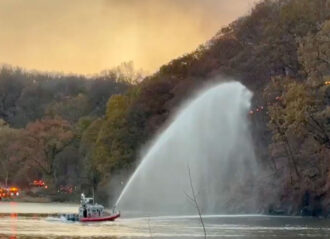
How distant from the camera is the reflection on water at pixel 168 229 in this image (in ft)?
211

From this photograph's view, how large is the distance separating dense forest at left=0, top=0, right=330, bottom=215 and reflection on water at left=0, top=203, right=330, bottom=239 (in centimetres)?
972

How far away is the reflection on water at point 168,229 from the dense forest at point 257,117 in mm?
9716

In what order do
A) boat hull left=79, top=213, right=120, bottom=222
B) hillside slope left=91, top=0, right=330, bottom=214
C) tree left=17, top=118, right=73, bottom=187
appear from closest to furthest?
1. hillside slope left=91, top=0, right=330, bottom=214
2. boat hull left=79, top=213, right=120, bottom=222
3. tree left=17, top=118, right=73, bottom=187

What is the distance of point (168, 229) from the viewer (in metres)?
69.9

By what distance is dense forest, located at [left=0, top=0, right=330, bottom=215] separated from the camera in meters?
85.6

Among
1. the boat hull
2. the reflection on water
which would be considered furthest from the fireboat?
the reflection on water

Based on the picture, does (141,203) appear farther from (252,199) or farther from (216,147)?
(252,199)

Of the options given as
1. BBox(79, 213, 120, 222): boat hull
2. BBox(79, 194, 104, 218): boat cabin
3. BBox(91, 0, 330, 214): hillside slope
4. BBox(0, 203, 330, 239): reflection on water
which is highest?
BBox(91, 0, 330, 214): hillside slope

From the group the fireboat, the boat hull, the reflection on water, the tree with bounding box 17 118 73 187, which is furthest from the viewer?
the tree with bounding box 17 118 73 187

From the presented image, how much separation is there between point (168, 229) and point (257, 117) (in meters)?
37.0

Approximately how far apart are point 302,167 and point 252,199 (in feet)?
25.5

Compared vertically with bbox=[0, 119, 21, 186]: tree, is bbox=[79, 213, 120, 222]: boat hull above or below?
below

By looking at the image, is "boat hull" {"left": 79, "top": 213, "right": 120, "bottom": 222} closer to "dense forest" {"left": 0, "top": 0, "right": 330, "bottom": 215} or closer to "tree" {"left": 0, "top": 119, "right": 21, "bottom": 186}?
"dense forest" {"left": 0, "top": 0, "right": 330, "bottom": 215}

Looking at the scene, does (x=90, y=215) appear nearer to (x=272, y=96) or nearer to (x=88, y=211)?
(x=88, y=211)
